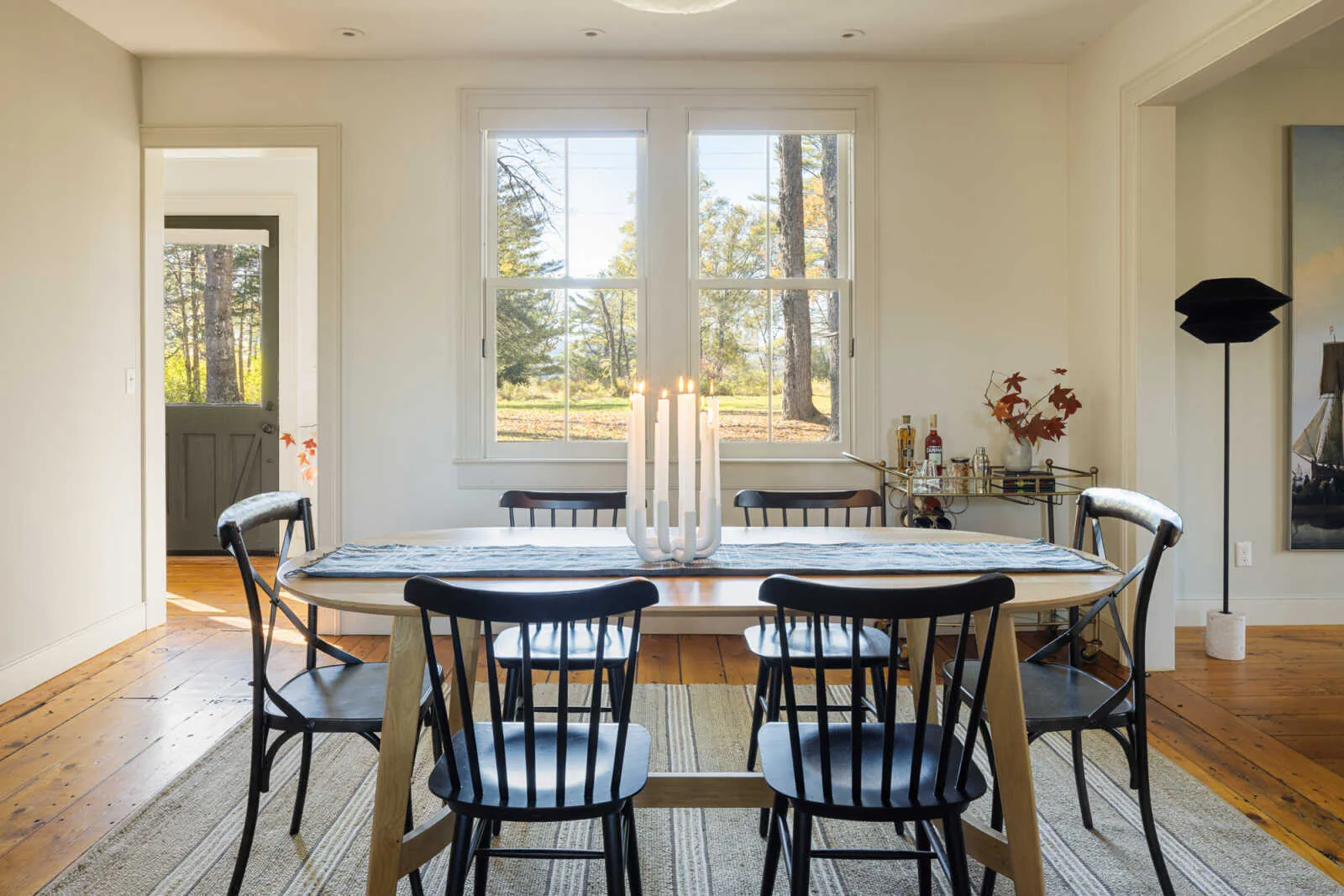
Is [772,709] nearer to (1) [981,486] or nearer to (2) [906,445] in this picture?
(1) [981,486]

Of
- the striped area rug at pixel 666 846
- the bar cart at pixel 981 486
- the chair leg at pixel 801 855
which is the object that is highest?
the bar cart at pixel 981 486

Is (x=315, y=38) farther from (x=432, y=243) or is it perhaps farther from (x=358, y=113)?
(x=432, y=243)

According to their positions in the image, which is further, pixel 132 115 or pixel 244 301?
pixel 244 301

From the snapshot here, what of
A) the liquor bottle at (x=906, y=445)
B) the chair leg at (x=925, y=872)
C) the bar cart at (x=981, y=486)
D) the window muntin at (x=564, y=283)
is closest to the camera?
the chair leg at (x=925, y=872)

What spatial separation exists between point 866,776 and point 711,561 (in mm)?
669

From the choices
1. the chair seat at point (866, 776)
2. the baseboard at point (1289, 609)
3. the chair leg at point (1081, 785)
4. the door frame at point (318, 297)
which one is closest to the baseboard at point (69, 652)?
the door frame at point (318, 297)

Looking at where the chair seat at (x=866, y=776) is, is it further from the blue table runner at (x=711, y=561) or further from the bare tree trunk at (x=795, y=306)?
the bare tree trunk at (x=795, y=306)

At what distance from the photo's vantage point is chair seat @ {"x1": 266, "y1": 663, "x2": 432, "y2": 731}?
1.88 m

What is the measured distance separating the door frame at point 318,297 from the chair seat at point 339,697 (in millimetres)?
1989

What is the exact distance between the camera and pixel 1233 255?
4105 mm

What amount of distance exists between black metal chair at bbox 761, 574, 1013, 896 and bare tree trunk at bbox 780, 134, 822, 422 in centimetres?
260

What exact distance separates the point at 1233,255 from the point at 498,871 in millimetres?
4027

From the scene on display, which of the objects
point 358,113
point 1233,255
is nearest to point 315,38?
point 358,113

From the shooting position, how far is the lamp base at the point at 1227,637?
3.67 m
